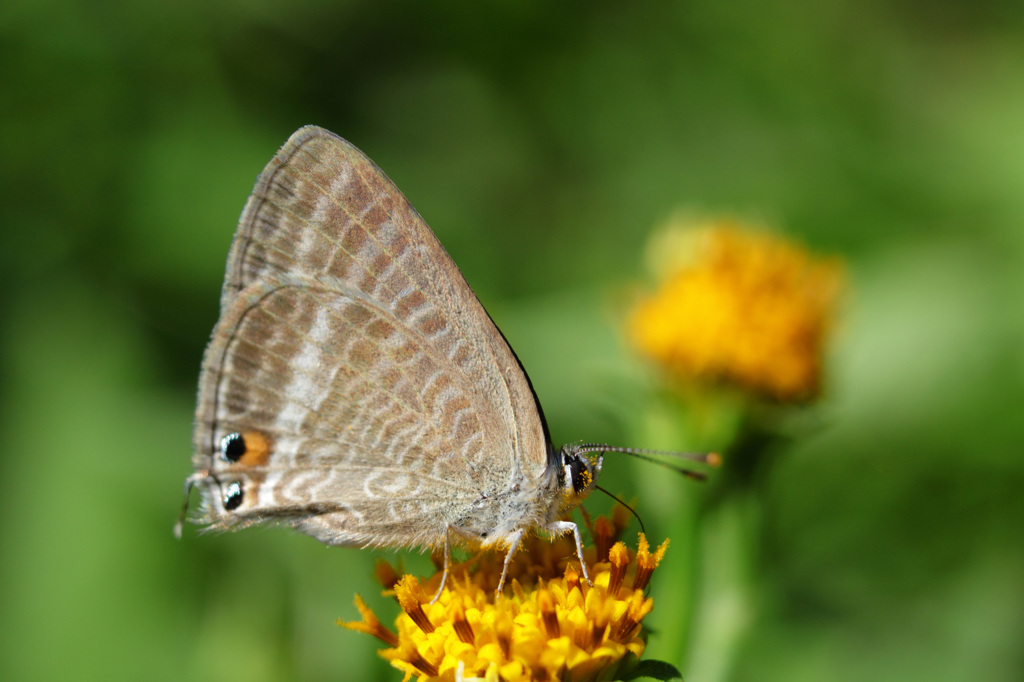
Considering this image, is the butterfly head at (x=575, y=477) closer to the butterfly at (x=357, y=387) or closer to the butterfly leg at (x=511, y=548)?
the butterfly at (x=357, y=387)

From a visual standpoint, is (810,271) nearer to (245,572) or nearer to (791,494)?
(791,494)

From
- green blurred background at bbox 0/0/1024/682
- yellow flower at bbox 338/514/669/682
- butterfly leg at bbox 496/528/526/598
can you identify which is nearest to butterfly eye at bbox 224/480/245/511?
yellow flower at bbox 338/514/669/682

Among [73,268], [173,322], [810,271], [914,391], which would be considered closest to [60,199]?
[73,268]

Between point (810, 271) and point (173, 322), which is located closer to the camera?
point (810, 271)

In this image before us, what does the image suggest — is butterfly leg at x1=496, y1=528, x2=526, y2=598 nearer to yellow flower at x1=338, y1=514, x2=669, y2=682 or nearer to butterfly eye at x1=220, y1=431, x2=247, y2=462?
yellow flower at x1=338, y1=514, x2=669, y2=682

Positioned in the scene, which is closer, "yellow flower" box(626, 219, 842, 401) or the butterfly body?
the butterfly body

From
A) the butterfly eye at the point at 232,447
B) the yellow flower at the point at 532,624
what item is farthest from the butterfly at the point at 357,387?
the yellow flower at the point at 532,624
